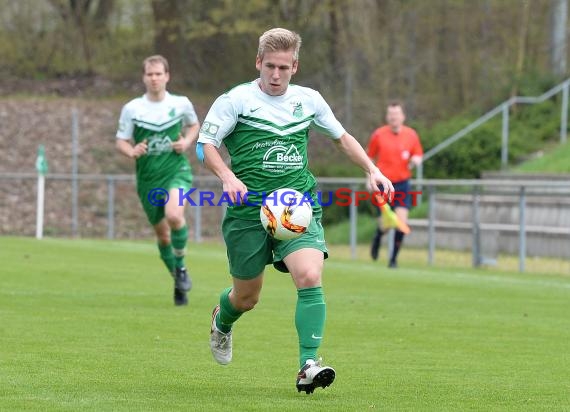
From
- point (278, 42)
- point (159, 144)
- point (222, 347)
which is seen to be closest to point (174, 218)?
point (159, 144)

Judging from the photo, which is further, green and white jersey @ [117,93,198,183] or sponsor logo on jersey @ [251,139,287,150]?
green and white jersey @ [117,93,198,183]

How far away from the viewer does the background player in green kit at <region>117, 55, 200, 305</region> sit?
12.7 metres

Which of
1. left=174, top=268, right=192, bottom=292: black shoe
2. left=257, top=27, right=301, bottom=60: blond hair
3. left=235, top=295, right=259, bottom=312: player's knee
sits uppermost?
left=257, top=27, right=301, bottom=60: blond hair

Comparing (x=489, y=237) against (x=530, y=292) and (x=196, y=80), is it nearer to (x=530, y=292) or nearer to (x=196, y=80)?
(x=530, y=292)

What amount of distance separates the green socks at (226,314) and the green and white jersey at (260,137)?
2.06 ft

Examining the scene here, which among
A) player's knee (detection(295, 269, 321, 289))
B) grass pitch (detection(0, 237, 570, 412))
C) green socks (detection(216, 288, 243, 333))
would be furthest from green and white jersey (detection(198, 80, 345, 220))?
grass pitch (detection(0, 237, 570, 412))

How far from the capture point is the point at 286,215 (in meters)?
7.32

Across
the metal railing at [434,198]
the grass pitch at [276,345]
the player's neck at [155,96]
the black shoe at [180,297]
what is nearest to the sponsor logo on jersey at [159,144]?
the player's neck at [155,96]

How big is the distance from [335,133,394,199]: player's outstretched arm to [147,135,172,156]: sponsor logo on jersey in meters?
5.00

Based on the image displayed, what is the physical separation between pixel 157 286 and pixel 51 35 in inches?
1016

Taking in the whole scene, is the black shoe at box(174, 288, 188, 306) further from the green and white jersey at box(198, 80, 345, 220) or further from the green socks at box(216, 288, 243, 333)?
the green and white jersey at box(198, 80, 345, 220)

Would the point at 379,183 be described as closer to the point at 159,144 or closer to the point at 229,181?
the point at 229,181

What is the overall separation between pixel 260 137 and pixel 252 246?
63cm

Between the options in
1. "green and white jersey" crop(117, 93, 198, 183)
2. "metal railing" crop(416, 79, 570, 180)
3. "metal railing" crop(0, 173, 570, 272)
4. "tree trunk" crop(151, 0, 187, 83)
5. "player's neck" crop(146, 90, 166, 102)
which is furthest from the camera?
"tree trunk" crop(151, 0, 187, 83)
